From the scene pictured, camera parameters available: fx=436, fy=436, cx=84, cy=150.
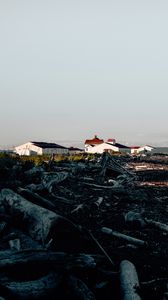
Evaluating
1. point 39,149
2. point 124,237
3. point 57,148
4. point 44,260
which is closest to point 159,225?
point 124,237

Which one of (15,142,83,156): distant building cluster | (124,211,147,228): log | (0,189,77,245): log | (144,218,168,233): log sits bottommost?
(15,142,83,156): distant building cluster

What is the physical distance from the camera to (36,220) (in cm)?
841

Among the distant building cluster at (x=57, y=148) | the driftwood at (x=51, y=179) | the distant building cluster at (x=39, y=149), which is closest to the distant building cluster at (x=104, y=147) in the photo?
the distant building cluster at (x=57, y=148)

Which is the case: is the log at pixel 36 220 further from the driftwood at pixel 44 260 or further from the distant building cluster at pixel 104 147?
the distant building cluster at pixel 104 147

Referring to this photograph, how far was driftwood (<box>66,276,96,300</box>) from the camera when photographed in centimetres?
578

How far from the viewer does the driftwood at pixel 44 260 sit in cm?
614

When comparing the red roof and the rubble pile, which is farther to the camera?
the red roof

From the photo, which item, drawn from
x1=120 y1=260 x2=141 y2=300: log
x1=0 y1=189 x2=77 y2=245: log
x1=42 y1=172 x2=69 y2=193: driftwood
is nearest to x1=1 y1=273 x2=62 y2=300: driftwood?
x1=120 y1=260 x2=141 y2=300: log

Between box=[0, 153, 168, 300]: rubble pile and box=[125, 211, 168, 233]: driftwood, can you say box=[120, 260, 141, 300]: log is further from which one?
box=[125, 211, 168, 233]: driftwood

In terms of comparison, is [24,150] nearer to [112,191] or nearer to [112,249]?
[112,191]

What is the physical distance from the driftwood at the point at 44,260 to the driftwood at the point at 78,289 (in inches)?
8.4

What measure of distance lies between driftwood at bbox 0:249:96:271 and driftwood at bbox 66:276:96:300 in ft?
0.70

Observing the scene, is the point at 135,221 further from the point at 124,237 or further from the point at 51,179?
the point at 51,179

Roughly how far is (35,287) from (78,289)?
1.89 feet
